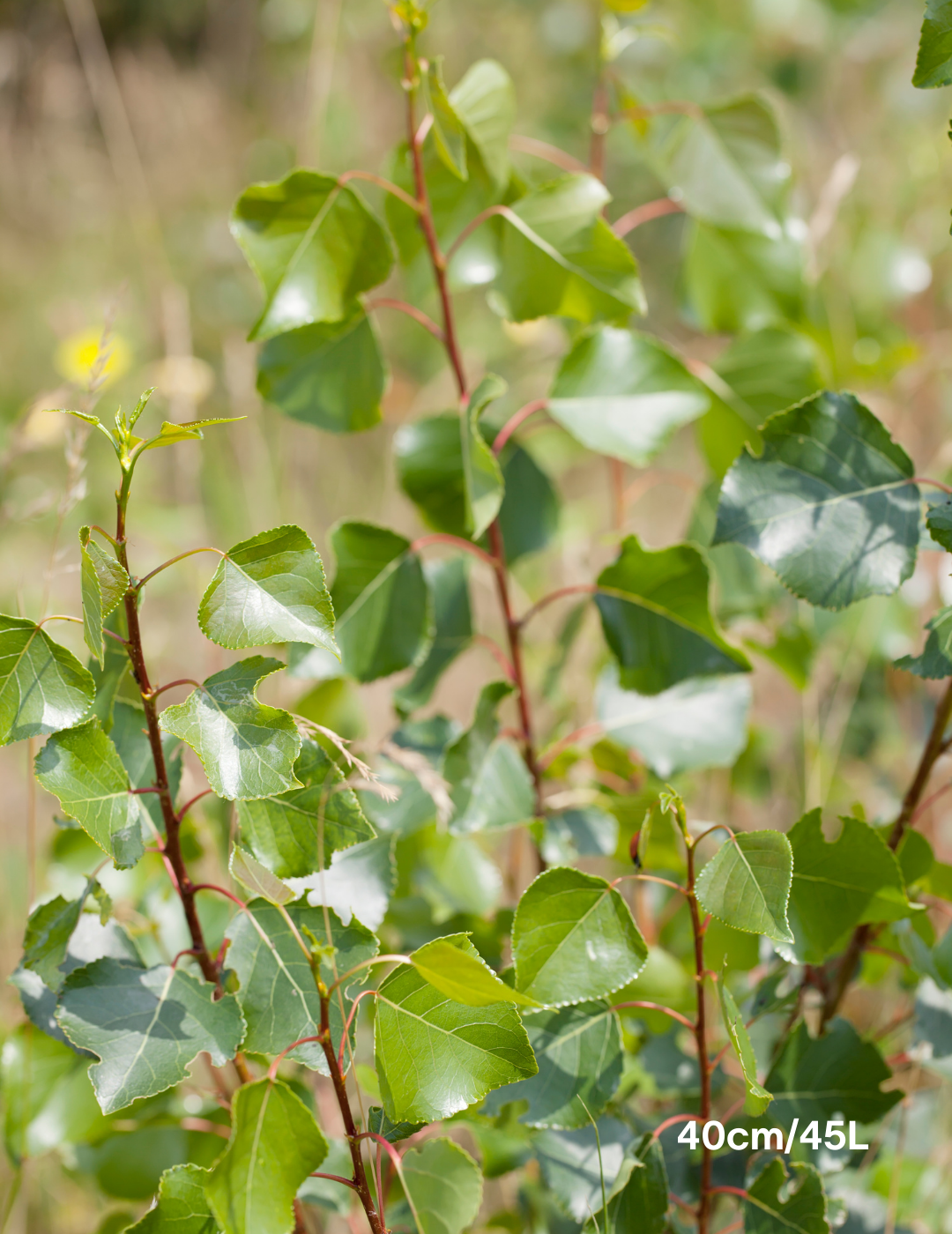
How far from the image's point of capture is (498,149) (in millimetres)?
488

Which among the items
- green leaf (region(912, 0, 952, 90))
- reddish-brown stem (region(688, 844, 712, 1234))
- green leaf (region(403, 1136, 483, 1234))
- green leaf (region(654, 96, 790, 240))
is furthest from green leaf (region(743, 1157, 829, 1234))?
green leaf (region(654, 96, 790, 240))

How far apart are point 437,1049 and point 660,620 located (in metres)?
0.27

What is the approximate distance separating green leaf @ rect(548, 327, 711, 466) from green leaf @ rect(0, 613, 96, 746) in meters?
0.31

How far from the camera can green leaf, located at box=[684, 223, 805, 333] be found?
646mm

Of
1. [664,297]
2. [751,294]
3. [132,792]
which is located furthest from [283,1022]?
[664,297]

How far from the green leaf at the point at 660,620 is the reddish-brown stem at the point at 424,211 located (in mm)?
143

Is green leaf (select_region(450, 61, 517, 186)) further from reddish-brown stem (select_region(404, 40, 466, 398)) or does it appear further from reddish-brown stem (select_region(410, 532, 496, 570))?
reddish-brown stem (select_region(410, 532, 496, 570))

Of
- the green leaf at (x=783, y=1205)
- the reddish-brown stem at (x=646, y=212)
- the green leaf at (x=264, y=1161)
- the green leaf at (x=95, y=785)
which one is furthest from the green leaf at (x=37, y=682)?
the reddish-brown stem at (x=646, y=212)

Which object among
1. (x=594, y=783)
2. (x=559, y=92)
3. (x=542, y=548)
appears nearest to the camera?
(x=542, y=548)

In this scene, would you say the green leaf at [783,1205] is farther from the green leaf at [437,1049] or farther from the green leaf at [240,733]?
the green leaf at [240,733]

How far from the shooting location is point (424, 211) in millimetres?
506

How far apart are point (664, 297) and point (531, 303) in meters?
2.05

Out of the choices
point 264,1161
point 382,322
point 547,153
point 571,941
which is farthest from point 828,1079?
point 382,322

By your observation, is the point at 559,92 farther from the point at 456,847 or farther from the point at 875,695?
the point at 456,847
